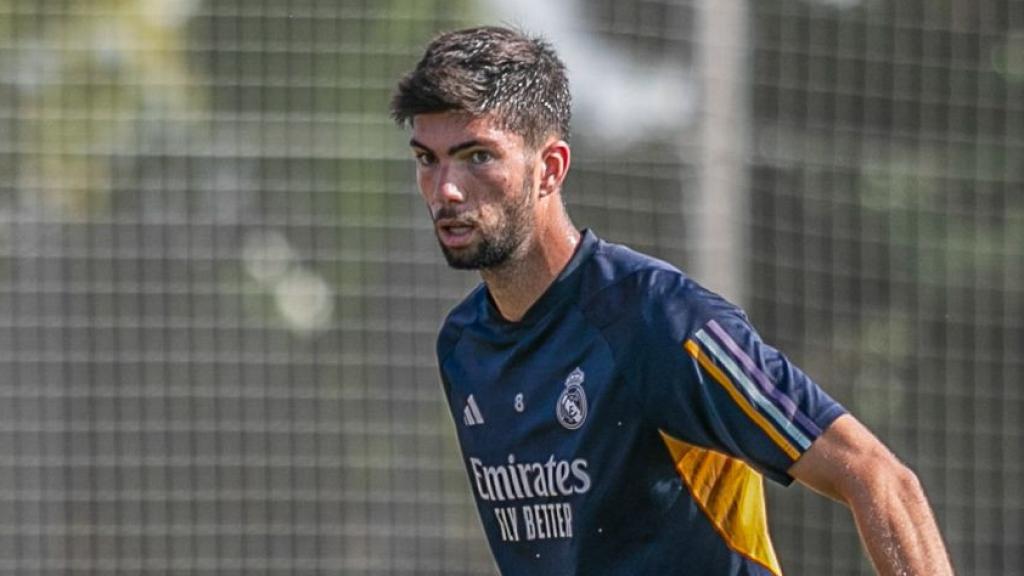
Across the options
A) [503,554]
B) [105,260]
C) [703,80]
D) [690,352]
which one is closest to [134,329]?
[105,260]

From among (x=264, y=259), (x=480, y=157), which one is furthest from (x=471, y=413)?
(x=264, y=259)

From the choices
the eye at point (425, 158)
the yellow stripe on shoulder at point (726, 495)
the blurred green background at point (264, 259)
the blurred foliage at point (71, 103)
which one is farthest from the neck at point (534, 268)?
the blurred foliage at point (71, 103)

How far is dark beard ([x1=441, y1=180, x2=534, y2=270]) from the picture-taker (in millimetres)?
3945

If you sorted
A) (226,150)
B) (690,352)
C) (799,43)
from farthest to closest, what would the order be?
(799,43) < (226,150) < (690,352)

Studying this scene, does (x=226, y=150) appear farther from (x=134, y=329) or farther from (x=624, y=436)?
(x=624, y=436)

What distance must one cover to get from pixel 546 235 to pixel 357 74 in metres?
3.96

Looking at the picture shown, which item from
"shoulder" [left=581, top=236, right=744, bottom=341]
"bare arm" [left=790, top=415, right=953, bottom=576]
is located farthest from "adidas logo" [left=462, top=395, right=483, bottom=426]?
"bare arm" [left=790, top=415, right=953, bottom=576]

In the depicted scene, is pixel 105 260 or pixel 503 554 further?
pixel 105 260

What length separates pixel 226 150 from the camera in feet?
25.5

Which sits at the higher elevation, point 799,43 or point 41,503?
point 799,43

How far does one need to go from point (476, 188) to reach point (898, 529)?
108cm

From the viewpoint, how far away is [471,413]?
426 centimetres

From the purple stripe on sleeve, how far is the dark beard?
51cm

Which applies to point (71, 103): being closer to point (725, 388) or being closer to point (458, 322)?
point (458, 322)
